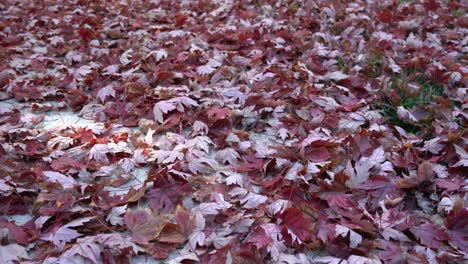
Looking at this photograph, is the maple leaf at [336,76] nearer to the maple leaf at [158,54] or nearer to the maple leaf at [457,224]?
the maple leaf at [158,54]


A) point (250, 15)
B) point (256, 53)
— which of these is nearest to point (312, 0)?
point (250, 15)

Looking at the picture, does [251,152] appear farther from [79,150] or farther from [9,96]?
[9,96]

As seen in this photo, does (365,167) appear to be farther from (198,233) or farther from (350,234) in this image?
(198,233)

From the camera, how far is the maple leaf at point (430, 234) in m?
1.83

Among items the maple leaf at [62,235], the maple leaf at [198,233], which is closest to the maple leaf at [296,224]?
the maple leaf at [198,233]

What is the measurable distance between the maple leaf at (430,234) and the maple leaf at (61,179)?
5.17 feet

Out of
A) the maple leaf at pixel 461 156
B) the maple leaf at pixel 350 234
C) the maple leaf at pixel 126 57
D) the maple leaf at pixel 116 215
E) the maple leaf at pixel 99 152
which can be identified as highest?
the maple leaf at pixel 461 156

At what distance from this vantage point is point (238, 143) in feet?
8.12

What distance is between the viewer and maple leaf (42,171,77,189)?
80.8 inches

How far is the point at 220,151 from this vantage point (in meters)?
2.39

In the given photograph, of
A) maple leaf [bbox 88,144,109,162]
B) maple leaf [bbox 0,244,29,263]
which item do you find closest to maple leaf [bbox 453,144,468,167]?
maple leaf [bbox 88,144,109,162]

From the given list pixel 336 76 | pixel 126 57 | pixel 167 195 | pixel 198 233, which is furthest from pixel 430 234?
pixel 126 57

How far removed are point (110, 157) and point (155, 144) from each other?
0.85 feet

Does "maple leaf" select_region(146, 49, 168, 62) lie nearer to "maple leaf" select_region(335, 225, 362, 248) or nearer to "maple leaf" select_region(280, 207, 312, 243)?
"maple leaf" select_region(280, 207, 312, 243)
